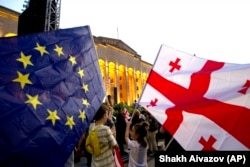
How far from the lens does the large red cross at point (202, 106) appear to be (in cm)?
321

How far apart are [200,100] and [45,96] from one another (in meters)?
1.96

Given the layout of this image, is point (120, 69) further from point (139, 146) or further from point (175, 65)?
point (175, 65)

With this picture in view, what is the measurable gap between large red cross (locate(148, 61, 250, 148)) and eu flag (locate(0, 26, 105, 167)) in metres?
0.94

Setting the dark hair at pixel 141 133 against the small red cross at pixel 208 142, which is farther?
the dark hair at pixel 141 133

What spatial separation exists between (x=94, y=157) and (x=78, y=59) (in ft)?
4.43

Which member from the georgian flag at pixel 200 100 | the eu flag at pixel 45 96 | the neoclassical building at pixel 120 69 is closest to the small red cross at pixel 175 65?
the georgian flag at pixel 200 100

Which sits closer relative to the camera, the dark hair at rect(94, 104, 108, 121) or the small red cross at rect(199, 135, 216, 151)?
the small red cross at rect(199, 135, 216, 151)

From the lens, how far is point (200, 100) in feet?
12.0

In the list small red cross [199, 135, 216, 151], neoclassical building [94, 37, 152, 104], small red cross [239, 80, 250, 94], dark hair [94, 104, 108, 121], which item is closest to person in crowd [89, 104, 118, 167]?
dark hair [94, 104, 108, 121]

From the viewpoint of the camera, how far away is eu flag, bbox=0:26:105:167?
8.18ft

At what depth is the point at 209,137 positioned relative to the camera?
3232mm

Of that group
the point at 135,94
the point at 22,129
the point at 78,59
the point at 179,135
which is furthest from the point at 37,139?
the point at 135,94

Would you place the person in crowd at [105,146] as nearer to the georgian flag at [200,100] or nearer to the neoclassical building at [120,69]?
the georgian flag at [200,100]

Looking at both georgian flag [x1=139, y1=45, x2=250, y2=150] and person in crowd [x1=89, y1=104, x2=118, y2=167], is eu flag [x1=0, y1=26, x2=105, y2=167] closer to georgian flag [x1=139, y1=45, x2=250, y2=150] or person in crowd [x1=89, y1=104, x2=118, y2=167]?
person in crowd [x1=89, y1=104, x2=118, y2=167]
